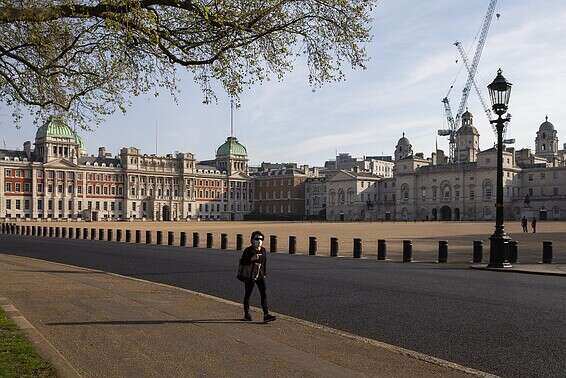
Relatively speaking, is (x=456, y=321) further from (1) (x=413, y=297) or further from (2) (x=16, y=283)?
(2) (x=16, y=283)

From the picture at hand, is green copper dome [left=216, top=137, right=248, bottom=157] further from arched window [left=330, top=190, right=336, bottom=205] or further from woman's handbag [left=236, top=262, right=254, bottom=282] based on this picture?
woman's handbag [left=236, top=262, right=254, bottom=282]

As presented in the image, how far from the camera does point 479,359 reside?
8.01 metres

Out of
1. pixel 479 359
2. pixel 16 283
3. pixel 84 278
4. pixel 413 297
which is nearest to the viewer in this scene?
pixel 479 359

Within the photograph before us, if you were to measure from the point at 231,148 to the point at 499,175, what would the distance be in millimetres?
153814

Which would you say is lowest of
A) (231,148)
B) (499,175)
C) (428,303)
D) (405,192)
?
(428,303)

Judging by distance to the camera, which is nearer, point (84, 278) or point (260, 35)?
point (260, 35)

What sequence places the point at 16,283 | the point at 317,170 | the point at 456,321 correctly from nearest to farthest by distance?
the point at 456,321 < the point at 16,283 < the point at 317,170

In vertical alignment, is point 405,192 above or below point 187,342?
above

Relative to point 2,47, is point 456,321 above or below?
below

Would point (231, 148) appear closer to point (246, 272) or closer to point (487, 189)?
point (487, 189)

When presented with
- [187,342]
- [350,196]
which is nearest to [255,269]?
[187,342]

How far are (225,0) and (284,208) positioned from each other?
154873 mm

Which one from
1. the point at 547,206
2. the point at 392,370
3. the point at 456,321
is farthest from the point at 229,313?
the point at 547,206

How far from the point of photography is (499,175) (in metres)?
19.8
